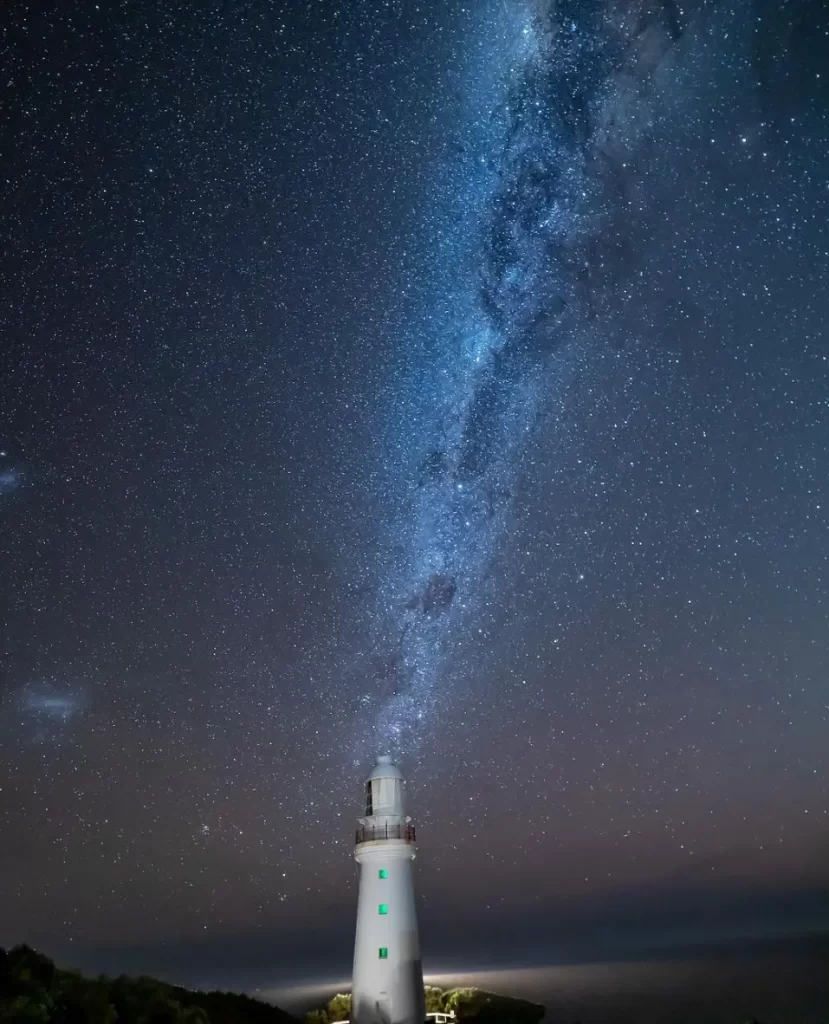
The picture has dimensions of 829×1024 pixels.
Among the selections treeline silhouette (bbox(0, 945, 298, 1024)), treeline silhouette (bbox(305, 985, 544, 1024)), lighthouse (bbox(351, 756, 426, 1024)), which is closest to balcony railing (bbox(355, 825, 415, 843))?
lighthouse (bbox(351, 756, 426, 1024))

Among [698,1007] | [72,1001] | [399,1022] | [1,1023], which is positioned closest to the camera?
[1,1023]

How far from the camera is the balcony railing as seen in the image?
23844mm

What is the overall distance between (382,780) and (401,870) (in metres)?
2.62

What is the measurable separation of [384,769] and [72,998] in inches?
430

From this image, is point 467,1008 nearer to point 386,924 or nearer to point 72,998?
point 386,924

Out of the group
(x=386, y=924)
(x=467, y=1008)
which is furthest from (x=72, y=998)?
(x=467, y=1008)

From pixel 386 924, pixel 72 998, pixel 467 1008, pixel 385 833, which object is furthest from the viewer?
pixel 467 1008

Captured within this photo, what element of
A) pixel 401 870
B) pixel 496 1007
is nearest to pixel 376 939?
pixel 401 870

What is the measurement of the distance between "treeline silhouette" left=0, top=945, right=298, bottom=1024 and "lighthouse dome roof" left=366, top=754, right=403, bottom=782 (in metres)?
7.96

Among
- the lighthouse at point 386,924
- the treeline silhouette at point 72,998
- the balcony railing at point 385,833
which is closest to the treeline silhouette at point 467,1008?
the lighthouse at point 386,924

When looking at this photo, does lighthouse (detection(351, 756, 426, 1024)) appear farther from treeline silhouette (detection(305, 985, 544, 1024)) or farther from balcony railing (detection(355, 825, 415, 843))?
treeline silhouette (detection(305, 985, 544, 1024))

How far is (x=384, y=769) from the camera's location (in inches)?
1013

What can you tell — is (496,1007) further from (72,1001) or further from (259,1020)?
(72,1001)

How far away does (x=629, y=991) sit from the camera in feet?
381
